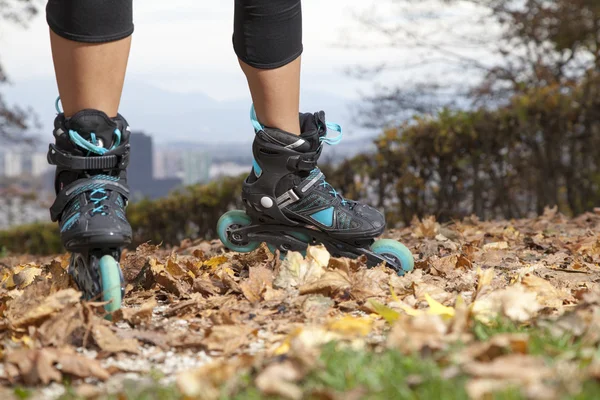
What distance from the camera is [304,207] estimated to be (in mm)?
2551

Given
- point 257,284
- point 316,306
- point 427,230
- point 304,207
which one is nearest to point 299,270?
point 257,284

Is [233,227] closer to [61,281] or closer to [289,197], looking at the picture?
[289,197]

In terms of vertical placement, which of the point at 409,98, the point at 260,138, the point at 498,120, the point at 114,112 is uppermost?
the point at 114,112

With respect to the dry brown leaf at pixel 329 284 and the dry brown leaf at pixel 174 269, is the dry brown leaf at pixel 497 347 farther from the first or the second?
the dry brown leaf at pixel 174 269

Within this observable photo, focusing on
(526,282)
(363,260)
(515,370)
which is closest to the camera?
(515,370)

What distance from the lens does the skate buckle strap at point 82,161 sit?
2.00 m

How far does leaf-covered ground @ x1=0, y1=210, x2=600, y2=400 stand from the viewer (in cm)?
124

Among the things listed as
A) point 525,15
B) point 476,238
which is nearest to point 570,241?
point 476,238

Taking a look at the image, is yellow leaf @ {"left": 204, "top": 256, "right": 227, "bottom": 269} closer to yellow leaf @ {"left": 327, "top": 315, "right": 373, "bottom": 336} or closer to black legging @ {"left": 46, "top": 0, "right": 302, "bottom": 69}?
black legging @ {"left": 46, "top": 0, "right": 302, "bottom": 69}

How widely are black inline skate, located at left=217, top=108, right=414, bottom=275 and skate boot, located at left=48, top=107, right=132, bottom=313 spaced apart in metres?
0.58

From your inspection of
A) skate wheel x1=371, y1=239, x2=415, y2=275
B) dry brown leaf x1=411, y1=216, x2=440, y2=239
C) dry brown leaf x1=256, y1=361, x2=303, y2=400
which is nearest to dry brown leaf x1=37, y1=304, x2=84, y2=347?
dry brown leaf x1=256, y1=361, x2=303, y2=400

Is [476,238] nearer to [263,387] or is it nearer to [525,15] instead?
[263,387]

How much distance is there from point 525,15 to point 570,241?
846 centimetres

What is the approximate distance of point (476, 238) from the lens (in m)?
3.54
